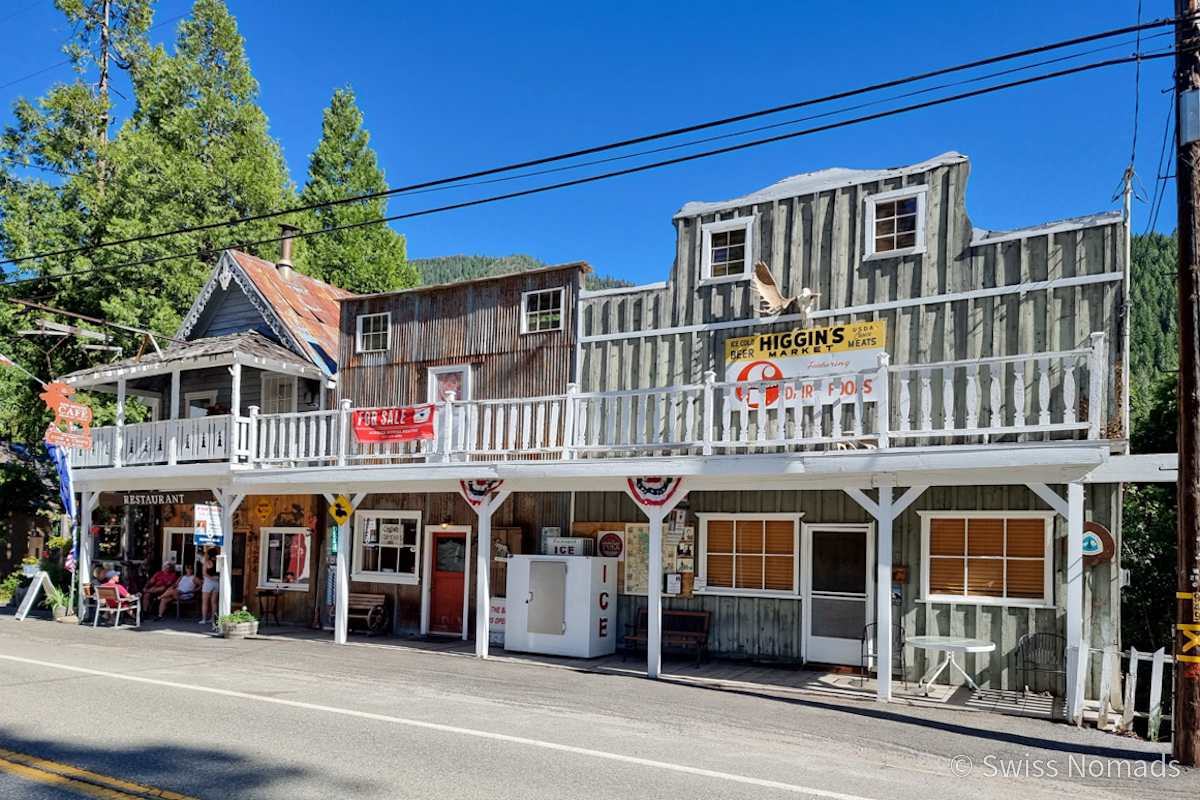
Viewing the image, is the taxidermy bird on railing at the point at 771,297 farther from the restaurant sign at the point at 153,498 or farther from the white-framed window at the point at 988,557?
the restaurant sign at the point at 153,498

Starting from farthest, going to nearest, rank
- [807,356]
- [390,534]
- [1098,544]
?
[390,534] → [807,356] → [1098,544]

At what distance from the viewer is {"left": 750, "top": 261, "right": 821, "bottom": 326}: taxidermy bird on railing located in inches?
563

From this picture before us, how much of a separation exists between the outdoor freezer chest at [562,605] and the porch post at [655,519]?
5.64 feet

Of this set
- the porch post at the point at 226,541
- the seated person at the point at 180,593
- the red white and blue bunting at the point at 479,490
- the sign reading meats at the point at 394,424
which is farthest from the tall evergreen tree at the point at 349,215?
the red white and blue bunting at the point at 479,490

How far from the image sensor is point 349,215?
4003cm

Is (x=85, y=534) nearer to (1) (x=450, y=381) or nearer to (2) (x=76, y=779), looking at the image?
(1) (x=450, y=381)

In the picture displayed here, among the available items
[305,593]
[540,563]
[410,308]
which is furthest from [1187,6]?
[305,593]

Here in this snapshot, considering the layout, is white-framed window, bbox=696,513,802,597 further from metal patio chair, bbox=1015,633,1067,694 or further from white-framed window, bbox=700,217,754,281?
white-framed window, bbox=700,217,754,281

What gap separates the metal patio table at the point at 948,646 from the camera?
11738mm

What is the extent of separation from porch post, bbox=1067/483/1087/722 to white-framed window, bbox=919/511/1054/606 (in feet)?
5.88

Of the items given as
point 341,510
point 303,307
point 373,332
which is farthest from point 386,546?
point 303,307

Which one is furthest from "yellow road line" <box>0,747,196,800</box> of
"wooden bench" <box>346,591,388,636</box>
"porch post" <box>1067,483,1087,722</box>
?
"wooden bench" <box>346,591,388,636</box>

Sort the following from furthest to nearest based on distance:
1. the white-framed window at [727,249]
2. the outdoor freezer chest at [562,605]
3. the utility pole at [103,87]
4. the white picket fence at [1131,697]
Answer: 1. the utility pole at [103,87]
2. the white-framed window at [727,249]
3. the outdoor freezer chest at [562,605]
4. the white picket fence at [1131,697]

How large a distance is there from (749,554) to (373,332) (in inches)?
354
